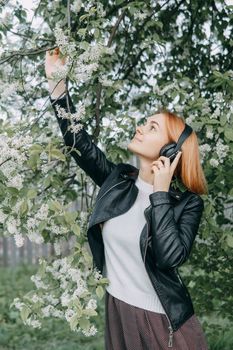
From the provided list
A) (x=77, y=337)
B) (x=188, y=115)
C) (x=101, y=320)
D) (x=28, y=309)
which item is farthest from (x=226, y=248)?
(x=101, y=320)

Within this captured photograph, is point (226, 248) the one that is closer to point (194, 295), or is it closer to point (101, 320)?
point (194, 295)

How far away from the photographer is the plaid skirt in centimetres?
254

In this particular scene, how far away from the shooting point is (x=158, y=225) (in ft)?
8.04

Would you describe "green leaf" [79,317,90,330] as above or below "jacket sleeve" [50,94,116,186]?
below

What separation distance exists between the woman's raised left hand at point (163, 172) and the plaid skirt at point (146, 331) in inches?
17.6

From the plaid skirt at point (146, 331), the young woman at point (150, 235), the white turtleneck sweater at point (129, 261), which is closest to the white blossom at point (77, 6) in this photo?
the young woman at point (150, 235)

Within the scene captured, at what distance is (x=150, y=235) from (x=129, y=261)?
0.15 metres

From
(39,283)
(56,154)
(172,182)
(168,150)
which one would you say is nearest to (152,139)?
(168,150)

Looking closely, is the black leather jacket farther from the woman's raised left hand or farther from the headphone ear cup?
the headphone ear cup

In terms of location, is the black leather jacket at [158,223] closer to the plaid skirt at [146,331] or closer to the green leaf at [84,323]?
the plaid skirt at [146,331]

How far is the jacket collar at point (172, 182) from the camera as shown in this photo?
8.74 ft

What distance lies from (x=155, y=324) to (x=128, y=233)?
34cm

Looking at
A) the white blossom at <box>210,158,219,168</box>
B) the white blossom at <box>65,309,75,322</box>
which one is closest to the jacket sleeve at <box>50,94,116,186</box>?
the white blossom at <box>210,158,219,168</box>

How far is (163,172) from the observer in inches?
101
